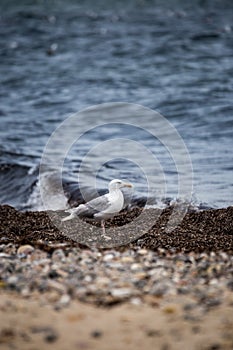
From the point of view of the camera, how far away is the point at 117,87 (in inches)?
880

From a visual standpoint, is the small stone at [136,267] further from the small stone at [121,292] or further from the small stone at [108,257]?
the small stone at [121,292]

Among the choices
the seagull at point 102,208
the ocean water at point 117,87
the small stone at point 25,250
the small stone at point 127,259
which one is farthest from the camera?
the ocean water at point 117,87

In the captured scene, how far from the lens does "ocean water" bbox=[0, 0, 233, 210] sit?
40.9 ft

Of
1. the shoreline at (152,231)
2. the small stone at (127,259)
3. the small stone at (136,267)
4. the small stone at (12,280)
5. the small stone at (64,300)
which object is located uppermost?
the small stone at (64,300)

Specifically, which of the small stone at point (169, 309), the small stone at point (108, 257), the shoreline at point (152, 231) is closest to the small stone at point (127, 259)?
the small stone at point (108, 257)

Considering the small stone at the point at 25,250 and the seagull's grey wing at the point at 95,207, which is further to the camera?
the seagull's grey wing at the point at 95,207

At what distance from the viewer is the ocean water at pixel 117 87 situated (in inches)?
491

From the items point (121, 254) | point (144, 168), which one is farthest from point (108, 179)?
point (121, 254)

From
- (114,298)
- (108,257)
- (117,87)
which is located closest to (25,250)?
(108,257)

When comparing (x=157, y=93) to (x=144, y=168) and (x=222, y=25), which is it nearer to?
(x=144, y=168)

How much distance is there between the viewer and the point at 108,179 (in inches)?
484

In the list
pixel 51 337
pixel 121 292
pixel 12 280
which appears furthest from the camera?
pixel 12 280

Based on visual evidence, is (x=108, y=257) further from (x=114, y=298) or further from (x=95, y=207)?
(x=95, y=207)

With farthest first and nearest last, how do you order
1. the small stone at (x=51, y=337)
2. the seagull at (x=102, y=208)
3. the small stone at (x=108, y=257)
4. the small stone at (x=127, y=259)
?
the seagull at (x=102, y=208) → the small stone at (x=108, y=257) → the small stone at (x=127, y=259) → the small stone at (x=51, y=337)
